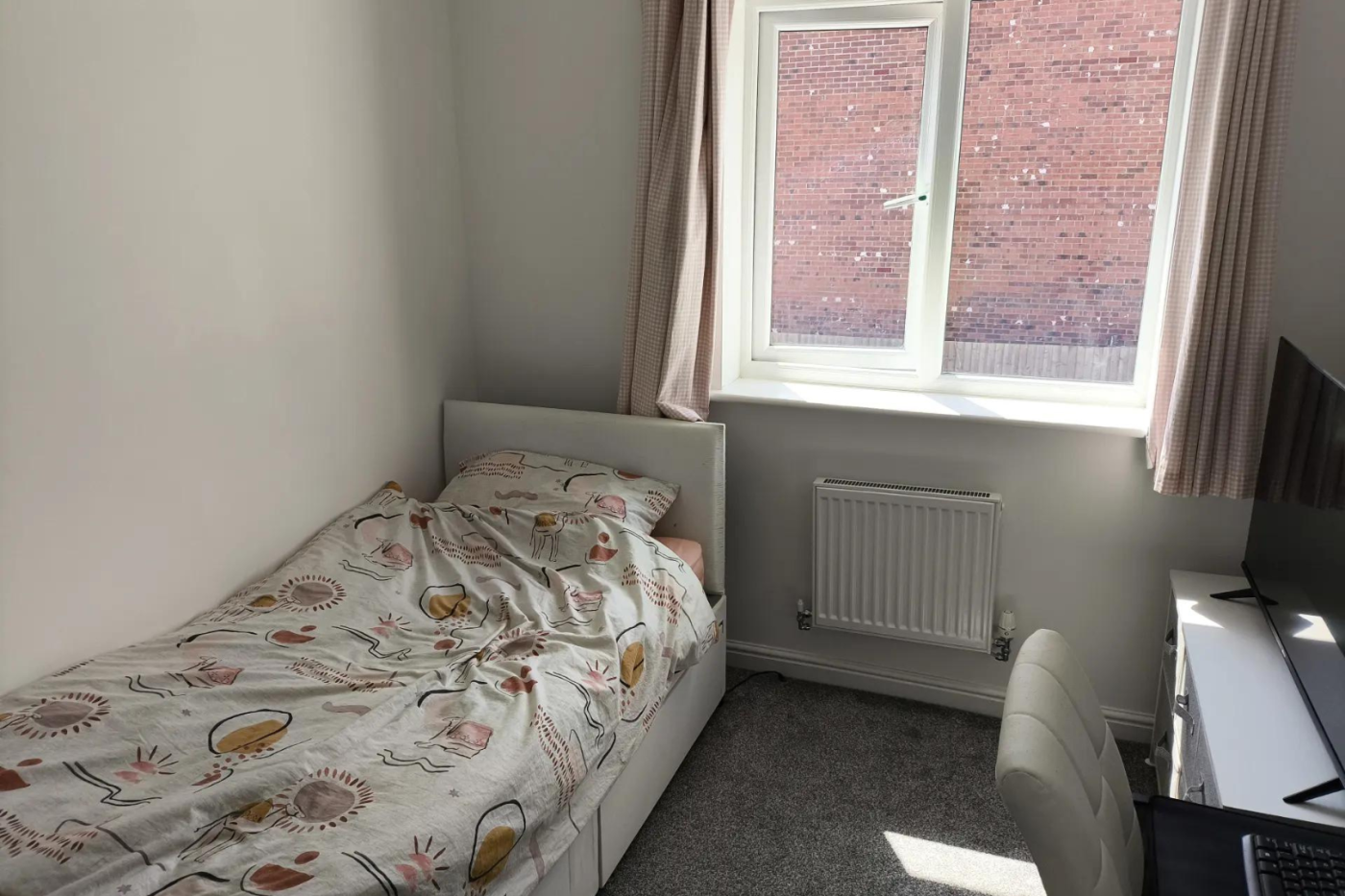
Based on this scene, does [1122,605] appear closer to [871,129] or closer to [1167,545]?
[1167,545]

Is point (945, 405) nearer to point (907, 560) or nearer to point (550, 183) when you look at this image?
point (907, 560)

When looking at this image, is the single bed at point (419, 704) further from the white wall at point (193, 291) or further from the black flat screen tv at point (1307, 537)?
the black flat screen tv at point (1307, 537)

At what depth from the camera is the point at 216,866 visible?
4.56 ft

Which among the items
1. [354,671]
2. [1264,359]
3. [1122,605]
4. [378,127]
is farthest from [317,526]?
[1264,359]

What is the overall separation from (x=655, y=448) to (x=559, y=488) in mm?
306

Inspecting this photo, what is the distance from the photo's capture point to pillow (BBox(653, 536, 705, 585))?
2.70 metres

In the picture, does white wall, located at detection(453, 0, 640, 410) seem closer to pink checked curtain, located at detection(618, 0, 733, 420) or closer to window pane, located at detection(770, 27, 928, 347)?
pink checked curtain, located at detection(618, 0, 733, 420)

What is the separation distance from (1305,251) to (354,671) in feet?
7.79

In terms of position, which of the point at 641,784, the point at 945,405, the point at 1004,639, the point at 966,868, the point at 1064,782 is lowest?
the point at 966,868

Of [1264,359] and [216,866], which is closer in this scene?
[216,866]

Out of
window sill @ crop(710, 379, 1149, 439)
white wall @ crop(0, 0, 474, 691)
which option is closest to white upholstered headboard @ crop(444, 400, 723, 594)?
window sill @ crop(710, 379, 1149, 439)

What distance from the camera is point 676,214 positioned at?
270 centimetres

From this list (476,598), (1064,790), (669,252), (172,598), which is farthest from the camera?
(669,252)

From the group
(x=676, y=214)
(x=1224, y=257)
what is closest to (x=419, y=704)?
(x=676, y=214)
